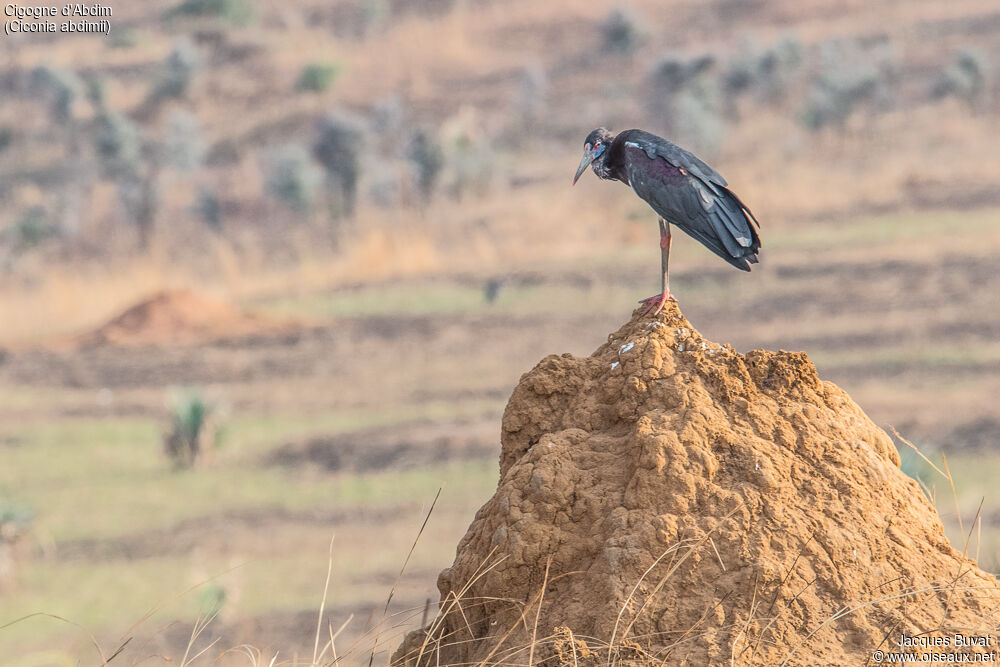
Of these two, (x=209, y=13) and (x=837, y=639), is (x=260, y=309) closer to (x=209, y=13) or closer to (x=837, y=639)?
(x=837, y=639)

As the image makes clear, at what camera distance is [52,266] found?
33.5 m

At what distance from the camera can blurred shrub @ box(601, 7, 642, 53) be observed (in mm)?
43469

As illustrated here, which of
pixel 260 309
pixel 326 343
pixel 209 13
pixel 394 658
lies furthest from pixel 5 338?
pixel 209 13

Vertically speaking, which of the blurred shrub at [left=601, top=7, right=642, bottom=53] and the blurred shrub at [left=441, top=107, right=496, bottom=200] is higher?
the blurred shrub at [left=601, top=7, right=642, bottom=53]

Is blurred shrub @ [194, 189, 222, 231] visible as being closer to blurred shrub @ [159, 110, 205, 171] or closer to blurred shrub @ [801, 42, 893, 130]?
blurred shrub @ [159, 110, 205, 171]

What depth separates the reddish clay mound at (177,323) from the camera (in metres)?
23.4

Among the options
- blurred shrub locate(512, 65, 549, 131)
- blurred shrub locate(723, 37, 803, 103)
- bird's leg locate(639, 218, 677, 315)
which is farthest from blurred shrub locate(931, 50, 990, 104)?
bird's leg locate(639, 218, 677, 315)

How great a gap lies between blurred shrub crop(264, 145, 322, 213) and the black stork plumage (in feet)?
99.6

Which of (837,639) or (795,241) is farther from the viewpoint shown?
(795,241)

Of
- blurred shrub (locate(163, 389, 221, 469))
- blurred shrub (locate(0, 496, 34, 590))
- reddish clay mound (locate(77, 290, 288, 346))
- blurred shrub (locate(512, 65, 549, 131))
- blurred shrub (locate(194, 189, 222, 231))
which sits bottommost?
blurred shrub (locate(0, 496, 34, 590))

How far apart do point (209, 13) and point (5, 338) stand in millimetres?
26368

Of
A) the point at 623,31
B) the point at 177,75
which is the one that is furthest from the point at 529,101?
the point at 177,75

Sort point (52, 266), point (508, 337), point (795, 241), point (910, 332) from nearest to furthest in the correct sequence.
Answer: point (910, 332) < point (508, 337) < point (795, 241) < point (52, 266)

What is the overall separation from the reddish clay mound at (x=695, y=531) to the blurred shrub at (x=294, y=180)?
30.7 m
